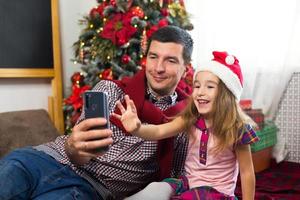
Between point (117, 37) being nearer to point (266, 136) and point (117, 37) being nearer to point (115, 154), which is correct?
point (115, 154)

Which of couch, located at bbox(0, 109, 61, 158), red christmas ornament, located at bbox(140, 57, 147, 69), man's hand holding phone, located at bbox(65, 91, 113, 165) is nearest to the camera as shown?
Answer: man's hand holding phone, located at bbox(65, 91, 113, 165)

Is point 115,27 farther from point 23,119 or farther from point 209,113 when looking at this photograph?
point 209,113

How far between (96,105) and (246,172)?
21.9 inches

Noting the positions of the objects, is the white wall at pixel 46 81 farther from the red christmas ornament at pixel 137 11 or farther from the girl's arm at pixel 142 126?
the girl's arm at pixel 142 126

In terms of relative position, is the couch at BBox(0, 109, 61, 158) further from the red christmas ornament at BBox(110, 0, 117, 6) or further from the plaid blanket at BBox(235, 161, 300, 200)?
the plaid blanket at BBox(235, 161, 300, 200)

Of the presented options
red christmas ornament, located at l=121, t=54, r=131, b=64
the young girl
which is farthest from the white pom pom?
red christmas ornament, located at l=121, t=54, r=131, b=64

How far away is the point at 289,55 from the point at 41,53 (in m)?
1.94

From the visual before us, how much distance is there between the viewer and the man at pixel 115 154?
45.6 inches

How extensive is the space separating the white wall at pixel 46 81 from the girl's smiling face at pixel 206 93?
1.59 m

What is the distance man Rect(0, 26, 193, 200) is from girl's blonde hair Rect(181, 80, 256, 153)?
252mm

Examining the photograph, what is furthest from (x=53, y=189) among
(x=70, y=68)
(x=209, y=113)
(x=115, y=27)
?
(x=70, y=68)

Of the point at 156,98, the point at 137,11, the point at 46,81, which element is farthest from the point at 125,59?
the point at 156,98

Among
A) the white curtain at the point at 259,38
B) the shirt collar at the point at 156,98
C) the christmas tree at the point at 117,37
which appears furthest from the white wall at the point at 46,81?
the shirt collar at the point at 156,98

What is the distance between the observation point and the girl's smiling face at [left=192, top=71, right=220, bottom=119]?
1.22m
